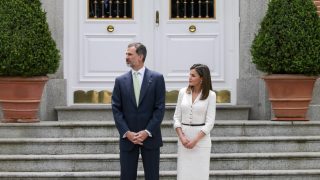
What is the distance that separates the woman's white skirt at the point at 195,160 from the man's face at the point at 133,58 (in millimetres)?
794

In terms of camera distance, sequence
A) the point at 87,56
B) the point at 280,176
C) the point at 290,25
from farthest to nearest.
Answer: the point at 87,56 → the point at 290,25 → the point at 280,176

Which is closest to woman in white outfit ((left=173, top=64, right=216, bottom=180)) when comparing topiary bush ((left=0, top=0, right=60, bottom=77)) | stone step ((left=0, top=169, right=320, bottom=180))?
stone step ((left=0, top=169, right=320, bottom=180))

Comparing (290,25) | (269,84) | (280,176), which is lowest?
(280,176)

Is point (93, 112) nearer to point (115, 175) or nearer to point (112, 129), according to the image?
point (112, 129)

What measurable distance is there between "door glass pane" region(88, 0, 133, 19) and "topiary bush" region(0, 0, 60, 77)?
1308mm

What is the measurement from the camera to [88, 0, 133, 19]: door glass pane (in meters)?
11.4

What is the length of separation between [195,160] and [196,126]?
32 centimetres

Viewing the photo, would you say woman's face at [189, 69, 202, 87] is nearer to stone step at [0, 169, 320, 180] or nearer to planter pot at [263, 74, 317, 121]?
stone step at [0, 169, 320, 180]

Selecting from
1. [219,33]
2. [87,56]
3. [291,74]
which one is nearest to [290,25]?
[291,74]

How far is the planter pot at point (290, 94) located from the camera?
10250 millimetres

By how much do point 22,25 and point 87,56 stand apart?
58.2 inches

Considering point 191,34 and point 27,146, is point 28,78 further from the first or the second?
point 191,34

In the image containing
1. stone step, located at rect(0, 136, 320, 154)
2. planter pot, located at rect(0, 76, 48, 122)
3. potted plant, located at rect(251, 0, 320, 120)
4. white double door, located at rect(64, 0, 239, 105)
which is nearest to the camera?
stone step, located at rect(0, 136, 320, 154)

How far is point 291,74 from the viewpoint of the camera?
10266mm
